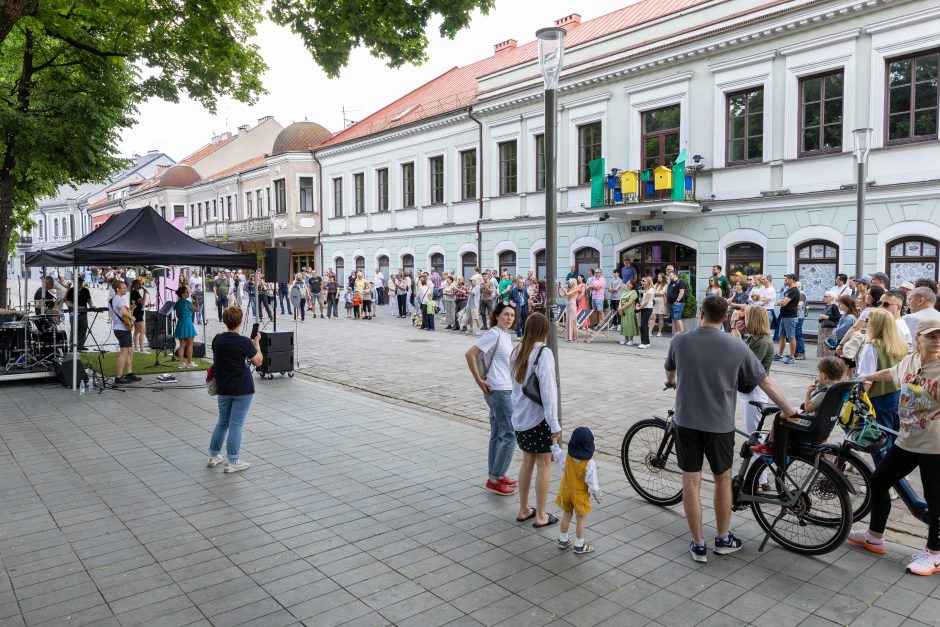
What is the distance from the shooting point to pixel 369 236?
3388cm

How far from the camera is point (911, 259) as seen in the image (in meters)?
15.8

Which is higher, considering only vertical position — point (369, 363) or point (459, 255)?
point (459, 255)

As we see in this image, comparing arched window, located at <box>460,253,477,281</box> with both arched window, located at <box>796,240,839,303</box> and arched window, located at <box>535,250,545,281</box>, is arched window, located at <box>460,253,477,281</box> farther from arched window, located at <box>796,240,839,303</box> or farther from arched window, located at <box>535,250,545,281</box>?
arched window, located at <box>796,240,839,303</box>

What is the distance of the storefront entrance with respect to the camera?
20469 millimetres

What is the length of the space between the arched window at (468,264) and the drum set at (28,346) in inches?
653

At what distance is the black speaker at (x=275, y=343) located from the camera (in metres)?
12.7

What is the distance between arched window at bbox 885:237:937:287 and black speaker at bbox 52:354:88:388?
54.9 ft

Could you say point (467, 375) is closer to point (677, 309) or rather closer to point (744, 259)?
point (677, 309)

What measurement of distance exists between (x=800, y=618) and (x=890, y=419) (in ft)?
10.3

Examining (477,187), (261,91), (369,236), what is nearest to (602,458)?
(261,91)

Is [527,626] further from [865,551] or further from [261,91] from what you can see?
[261,91]

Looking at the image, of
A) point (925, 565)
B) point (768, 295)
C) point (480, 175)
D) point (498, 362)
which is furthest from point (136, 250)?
point (480, 175)

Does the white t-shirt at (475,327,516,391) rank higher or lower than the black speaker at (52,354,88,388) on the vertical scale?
higher

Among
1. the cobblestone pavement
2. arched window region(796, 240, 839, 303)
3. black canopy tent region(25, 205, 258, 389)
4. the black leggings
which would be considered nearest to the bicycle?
the black leggings
